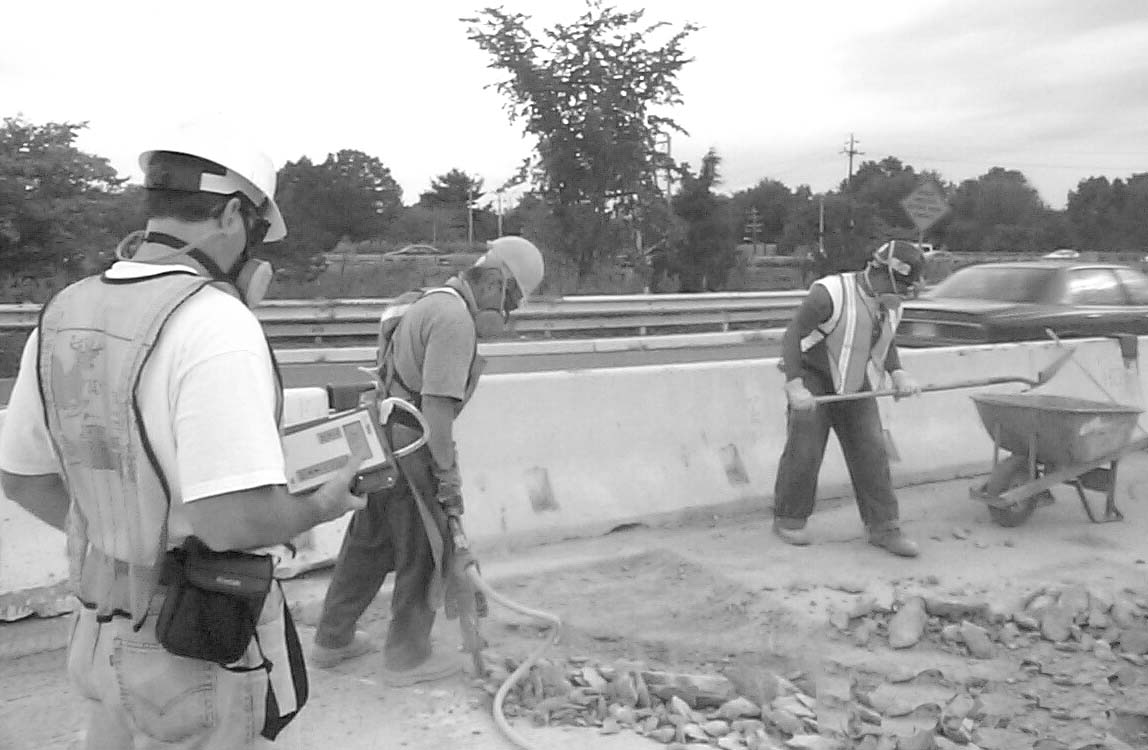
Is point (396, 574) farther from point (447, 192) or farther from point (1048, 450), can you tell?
point (447, 192)

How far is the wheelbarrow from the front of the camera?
7.14m

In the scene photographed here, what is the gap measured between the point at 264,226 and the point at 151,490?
0.60 metres

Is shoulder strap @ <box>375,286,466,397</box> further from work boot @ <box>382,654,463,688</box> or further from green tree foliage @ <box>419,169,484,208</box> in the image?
green tree foliage @ <box>419,169,484,208</box>

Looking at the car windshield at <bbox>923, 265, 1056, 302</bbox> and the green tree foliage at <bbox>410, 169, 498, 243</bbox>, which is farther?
the green tree foliage at <bbox>410, 169, 498, 243</bbox>

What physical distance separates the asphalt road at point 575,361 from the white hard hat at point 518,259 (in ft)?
31.8

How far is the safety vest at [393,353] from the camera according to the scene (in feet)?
14.7

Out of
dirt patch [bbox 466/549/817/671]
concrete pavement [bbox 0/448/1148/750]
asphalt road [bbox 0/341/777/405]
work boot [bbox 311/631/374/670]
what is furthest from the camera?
asphalt road [bbox 0/341/777/405]

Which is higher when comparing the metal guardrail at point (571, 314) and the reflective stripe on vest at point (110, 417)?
the reflective stripe on vest at point (110, 417)

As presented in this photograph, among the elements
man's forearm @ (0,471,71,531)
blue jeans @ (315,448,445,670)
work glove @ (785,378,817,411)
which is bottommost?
blue jeans @ (315,448,445,670)

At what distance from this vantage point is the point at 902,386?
6809 millimetres

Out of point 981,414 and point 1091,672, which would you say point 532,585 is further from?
point 981,414

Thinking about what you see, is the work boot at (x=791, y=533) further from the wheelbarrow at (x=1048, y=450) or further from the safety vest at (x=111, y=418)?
the safety vest at (x=111, y=418)

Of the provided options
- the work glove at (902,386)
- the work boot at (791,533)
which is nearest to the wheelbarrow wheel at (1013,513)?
the work glove at (902,386)

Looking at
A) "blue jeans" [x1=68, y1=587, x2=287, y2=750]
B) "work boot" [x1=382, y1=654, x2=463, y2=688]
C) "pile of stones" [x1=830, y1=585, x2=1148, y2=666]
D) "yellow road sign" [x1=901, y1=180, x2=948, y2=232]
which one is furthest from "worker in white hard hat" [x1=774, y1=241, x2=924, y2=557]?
"yellow road sign" [x1=901, y1=180, x2=948, y2=232]
